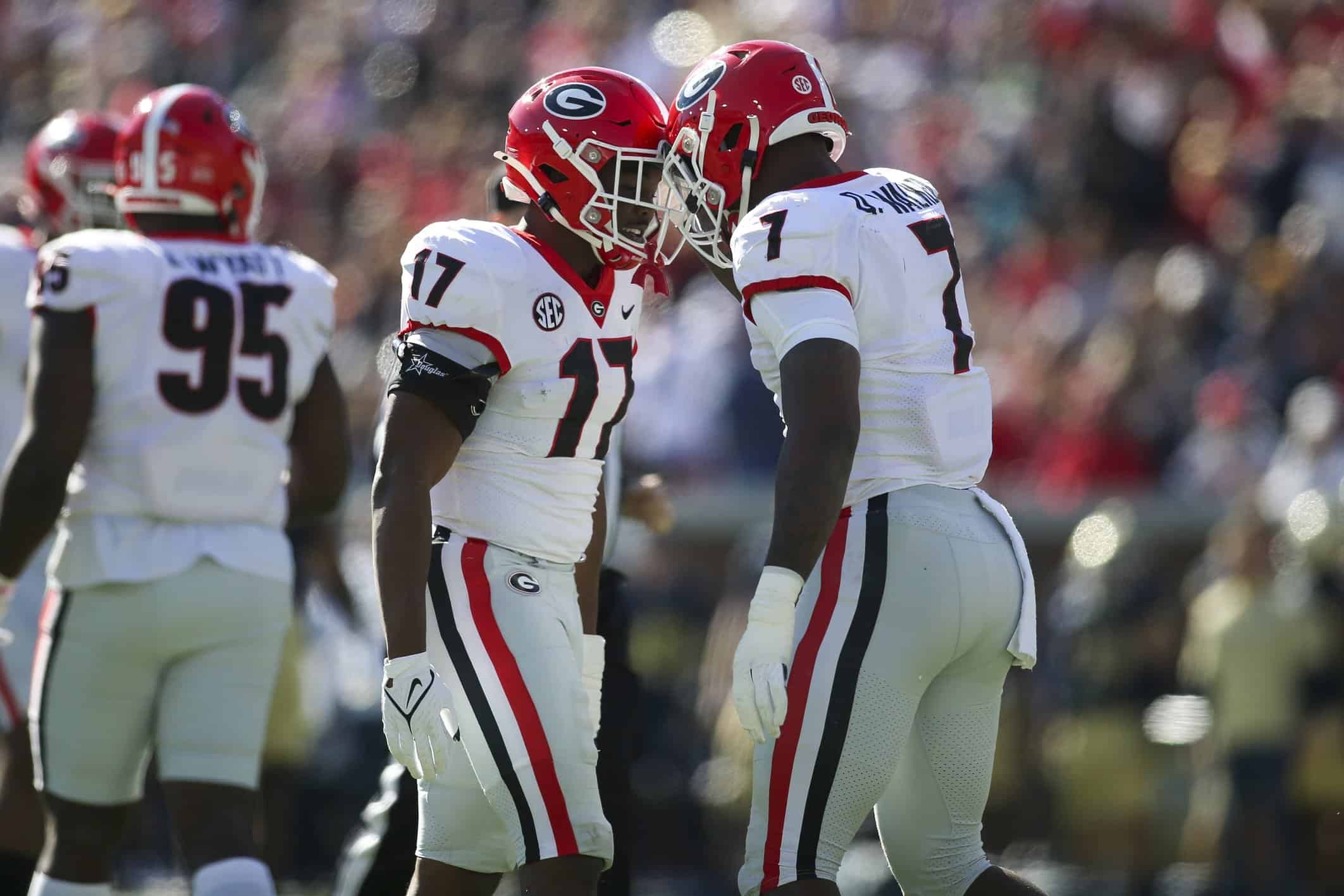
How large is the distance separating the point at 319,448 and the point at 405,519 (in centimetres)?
115

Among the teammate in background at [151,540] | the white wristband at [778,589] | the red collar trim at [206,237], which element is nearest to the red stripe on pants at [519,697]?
the white wristband at [778,589]

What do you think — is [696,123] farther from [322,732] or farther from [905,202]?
[322,732]

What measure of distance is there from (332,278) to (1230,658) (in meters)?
3.99

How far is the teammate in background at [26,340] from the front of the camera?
500 cm

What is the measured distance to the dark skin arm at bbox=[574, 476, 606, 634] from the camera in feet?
13.9

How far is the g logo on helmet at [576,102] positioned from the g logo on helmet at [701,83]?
167 mm

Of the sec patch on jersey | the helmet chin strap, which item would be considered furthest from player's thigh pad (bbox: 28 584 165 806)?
the helmet chin strap

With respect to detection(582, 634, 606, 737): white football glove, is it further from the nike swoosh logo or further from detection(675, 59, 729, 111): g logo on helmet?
detection(675, 59, 729, 111): g logo on helmet

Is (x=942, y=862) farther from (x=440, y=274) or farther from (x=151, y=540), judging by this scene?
(x=151, y=540)

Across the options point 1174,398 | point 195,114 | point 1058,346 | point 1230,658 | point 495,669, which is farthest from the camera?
point 1058,346

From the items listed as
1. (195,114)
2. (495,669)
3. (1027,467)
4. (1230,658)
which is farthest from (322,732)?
(495,669)

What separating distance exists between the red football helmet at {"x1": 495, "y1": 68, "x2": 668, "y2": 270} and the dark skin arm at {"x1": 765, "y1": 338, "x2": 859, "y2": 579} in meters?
0.68

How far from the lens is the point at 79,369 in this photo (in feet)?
14.1

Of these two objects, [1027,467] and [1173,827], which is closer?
[1173,827]
